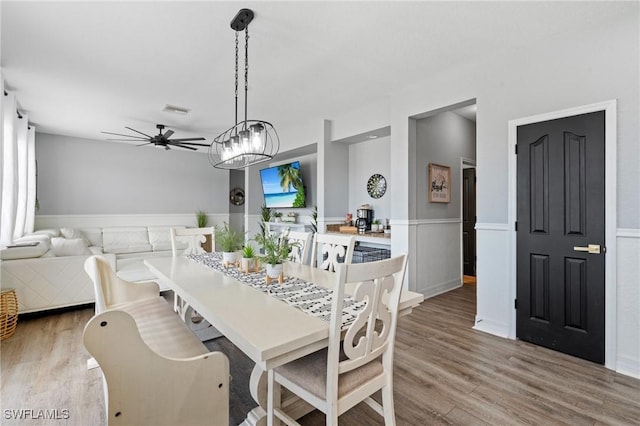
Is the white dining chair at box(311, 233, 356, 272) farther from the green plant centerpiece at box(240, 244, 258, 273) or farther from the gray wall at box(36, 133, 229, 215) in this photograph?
the gray wall at box(36, 133, 229, 215)

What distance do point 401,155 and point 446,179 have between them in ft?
3.28

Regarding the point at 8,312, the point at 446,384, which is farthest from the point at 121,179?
the point at 446,384

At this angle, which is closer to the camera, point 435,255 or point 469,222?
point 435,255

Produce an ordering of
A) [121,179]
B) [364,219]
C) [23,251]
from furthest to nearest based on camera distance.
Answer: [121,179] → [364,219] → [23,251]

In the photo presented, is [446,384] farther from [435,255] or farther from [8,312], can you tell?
[8,312]

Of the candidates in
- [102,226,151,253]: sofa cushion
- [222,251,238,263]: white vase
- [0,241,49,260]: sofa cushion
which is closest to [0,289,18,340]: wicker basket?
[0,241,49,260]: sofa cushion

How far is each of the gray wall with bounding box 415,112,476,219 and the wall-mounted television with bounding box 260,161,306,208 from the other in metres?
2.54

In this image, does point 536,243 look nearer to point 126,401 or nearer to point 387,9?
point 387,9

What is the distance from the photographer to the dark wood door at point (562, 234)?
7.45 ft

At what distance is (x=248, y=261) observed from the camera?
84.5 inches

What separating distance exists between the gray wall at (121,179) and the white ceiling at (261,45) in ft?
6.30

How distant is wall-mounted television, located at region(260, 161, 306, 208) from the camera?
574 cm

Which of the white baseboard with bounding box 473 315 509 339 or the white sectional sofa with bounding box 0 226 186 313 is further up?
the white sectional sofa with bounding box 0 226 186 313

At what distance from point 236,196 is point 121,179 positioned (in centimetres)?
287
